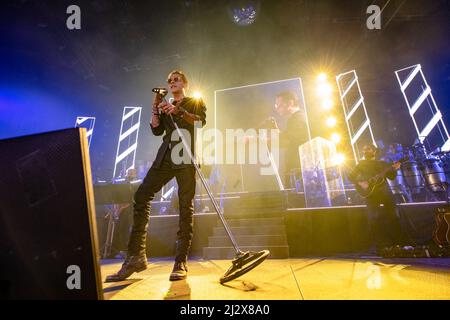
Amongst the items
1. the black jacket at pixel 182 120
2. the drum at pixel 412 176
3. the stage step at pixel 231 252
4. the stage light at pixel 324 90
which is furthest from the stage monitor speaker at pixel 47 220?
the stage light at pixel 324 90

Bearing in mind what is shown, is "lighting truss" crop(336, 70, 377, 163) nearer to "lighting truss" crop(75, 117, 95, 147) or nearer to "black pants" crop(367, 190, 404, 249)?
"black pants" crop(367, 190, 404, 249)

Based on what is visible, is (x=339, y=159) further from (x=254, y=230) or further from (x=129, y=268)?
(x=129, y=268)

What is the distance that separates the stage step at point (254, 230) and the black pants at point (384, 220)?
172 cm

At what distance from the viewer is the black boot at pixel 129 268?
7.54 feet

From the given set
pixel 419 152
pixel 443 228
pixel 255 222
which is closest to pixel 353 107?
pixel 419 152

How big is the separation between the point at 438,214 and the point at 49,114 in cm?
1255

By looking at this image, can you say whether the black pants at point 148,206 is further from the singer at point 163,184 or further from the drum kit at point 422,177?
the drum kit at point 422,177

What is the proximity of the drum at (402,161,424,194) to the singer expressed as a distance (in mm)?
7667

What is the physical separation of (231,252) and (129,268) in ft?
7.45

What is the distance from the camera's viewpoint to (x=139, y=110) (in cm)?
1145

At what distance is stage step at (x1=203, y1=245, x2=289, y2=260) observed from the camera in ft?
13.1

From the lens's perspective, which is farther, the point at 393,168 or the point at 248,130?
the point at 248,130
